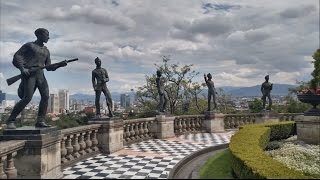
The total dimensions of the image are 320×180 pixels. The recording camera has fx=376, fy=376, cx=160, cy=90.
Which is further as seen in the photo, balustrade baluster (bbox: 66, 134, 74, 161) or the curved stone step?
balustrade baluster (bbox: 66, 134, 74, 161)

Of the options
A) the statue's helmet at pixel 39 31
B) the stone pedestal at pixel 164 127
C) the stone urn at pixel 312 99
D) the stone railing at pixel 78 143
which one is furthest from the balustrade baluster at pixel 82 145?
the stone urn at pixel 312 99

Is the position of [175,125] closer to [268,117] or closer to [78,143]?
[268,117]

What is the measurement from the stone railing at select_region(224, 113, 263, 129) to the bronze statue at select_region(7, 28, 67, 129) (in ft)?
56.5

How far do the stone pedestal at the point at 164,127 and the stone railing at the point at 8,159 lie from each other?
1147 centimetres

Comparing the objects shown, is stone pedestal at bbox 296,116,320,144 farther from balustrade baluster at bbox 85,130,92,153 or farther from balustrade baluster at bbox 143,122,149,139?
balustrade baluster at bbox 85,130,92,153

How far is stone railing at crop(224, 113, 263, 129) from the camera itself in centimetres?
2448

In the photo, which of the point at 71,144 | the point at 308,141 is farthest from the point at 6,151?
the point at 308,141

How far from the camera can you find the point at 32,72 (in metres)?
8.38

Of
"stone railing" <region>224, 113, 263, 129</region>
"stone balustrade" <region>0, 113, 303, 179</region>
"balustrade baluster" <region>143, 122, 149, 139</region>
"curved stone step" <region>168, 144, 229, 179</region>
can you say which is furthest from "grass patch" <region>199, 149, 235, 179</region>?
"stone railing" <region>224, 113, 263, 129</region>

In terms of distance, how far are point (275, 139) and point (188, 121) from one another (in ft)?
19.8

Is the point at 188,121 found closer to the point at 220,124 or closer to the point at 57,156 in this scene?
the point at 220,124

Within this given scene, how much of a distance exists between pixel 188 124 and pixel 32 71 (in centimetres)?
1464

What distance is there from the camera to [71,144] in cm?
1161

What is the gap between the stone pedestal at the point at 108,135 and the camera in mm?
13562
